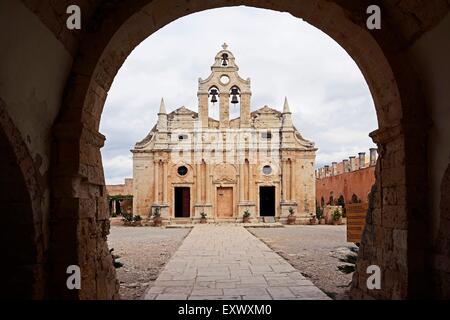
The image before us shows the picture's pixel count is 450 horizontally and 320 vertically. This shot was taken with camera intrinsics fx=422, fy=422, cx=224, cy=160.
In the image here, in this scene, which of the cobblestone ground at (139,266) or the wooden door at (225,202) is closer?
the cobblestone ground at (139,266)

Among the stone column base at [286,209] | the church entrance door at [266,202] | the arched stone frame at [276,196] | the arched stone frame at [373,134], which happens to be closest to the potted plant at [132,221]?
the arched stone frame at [276,196]

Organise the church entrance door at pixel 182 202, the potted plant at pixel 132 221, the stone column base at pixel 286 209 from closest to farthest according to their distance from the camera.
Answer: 1. the potted plant at pixel 132 221
2. the stone column base at pixel 286 209
3. the church entrance door at pixel 182 202

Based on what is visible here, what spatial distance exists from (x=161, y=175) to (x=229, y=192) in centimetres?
488

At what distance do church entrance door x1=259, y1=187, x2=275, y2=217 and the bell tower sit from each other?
192 inches

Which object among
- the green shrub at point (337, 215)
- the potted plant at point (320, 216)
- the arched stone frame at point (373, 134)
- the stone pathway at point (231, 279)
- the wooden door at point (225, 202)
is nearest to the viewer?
the arched stone frame at point (373, 134)

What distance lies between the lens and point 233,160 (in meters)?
29.6

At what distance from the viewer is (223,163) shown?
29578 mm

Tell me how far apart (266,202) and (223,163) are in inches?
174

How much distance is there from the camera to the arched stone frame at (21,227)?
140 inches

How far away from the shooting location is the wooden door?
29516 mm

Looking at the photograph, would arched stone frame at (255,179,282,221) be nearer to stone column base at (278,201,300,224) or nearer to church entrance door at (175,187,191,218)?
stone column base at (278,201,300,224)

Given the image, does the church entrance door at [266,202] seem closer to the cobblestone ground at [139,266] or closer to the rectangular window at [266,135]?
the rectangular window at [266,135]

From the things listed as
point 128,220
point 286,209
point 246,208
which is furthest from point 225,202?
point 128,220
